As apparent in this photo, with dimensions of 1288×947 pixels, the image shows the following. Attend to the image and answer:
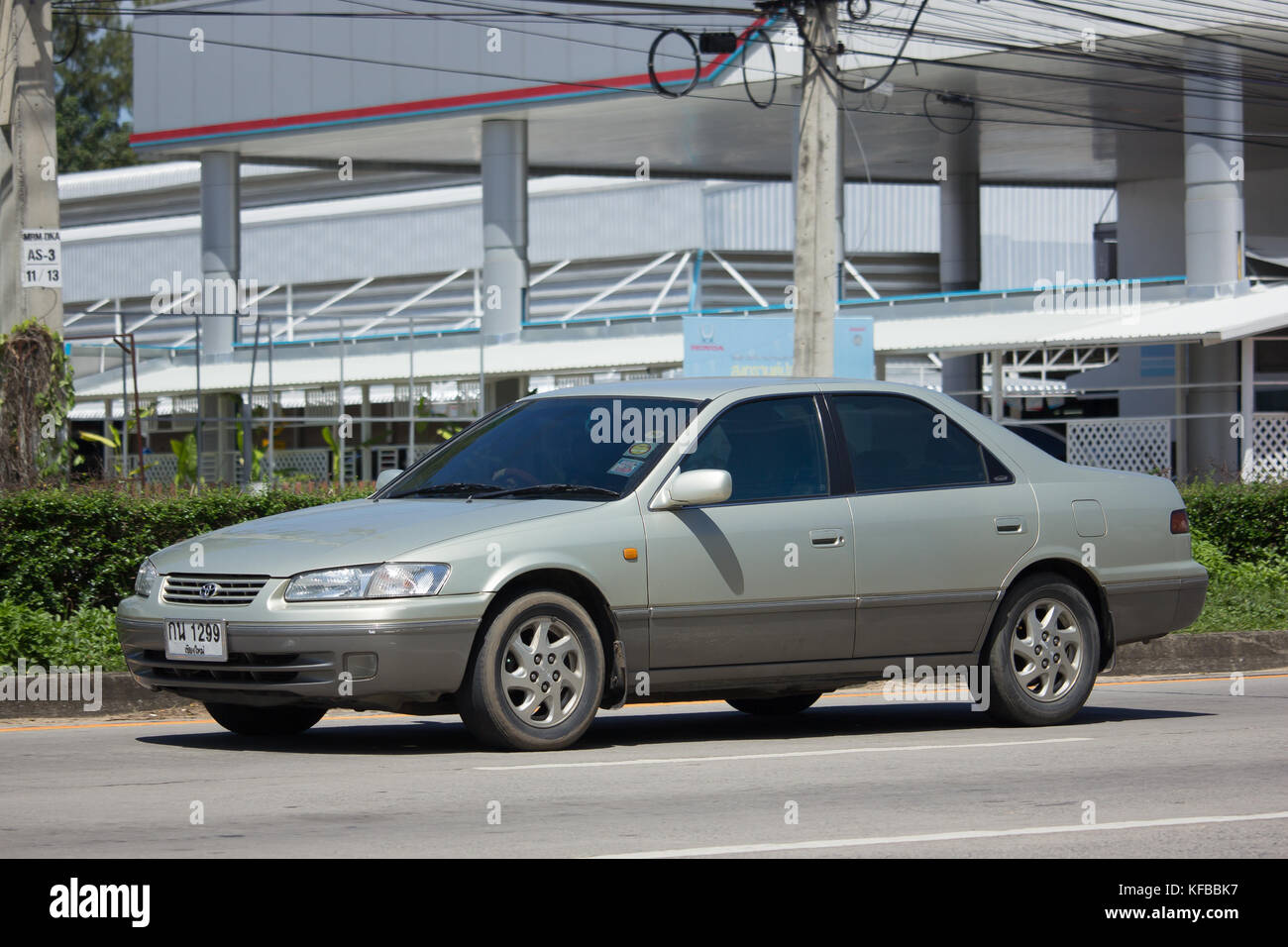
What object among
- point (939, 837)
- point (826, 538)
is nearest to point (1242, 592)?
point (826, 538)

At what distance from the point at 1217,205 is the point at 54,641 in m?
23.8

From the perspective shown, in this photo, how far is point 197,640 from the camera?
8.34m

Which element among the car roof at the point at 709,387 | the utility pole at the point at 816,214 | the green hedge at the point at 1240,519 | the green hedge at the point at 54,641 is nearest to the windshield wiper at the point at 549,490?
the car roof at the point at 709,387

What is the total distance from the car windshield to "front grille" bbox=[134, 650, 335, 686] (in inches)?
52.5

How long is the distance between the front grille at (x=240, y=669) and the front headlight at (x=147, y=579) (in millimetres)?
287

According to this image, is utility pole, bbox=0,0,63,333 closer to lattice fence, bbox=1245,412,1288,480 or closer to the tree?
lattice fence, bbox=1245,412,1288,480

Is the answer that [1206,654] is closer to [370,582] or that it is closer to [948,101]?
[370,582]

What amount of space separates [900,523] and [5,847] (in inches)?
190

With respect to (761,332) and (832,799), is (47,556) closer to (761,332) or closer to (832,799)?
(832,799)

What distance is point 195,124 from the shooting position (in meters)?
39.2

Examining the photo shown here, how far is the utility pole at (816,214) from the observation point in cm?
1794

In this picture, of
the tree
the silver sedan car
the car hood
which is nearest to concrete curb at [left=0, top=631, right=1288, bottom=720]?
the silver sedan car
